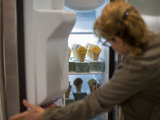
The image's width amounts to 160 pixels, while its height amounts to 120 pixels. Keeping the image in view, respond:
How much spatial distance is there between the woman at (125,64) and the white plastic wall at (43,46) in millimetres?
164

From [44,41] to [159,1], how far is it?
1250mm

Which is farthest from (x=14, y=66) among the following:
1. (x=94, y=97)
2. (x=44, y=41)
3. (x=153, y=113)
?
(x=153, y=113)

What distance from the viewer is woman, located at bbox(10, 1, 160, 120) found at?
0.69m

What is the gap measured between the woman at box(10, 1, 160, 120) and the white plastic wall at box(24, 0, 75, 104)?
164mm

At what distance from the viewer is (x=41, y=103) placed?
3.08ft

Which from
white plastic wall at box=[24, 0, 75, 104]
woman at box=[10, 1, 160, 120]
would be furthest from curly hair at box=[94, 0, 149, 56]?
white plastic wall at box=[24, 0, 75, 104]

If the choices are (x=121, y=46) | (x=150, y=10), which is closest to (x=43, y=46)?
(x=121, y=46)

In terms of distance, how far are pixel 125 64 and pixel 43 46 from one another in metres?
0.37

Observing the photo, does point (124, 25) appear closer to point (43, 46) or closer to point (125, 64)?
point (125, 64)

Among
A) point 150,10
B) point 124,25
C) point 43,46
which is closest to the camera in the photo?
point 124,25

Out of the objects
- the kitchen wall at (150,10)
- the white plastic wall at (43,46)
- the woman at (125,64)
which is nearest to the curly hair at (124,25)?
the woman at (125,64)

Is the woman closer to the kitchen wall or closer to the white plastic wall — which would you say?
the white plastic wall

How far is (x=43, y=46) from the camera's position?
0.88 meters

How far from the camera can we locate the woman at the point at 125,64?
27.3 inches
